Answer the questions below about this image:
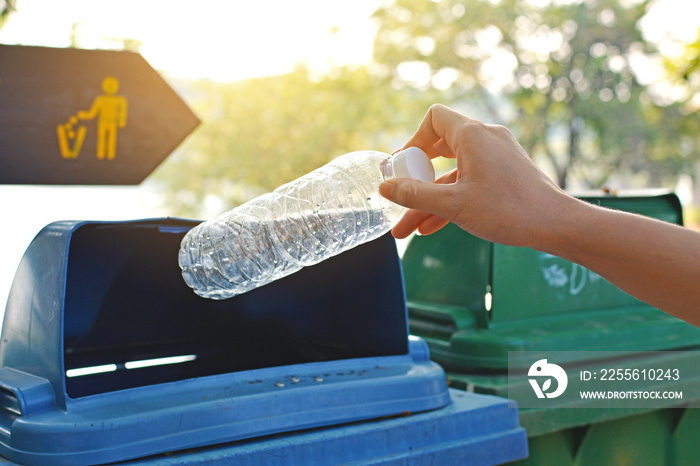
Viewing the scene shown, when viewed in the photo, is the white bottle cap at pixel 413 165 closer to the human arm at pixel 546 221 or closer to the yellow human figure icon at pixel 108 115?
the human arm at pixel 546 221

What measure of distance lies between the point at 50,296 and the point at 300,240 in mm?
713

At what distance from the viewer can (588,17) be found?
19.2m

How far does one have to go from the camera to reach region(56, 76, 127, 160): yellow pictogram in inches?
110

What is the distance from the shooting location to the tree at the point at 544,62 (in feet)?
62.2

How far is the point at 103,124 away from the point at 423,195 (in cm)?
194

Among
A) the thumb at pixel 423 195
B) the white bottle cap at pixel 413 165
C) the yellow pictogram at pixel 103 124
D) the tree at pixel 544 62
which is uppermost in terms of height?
the tree at pixel 544 62

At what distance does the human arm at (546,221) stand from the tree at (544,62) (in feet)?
58.6

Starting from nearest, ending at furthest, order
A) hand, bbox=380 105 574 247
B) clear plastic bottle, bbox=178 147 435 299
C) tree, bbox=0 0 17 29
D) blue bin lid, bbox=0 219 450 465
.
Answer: hand, bbox=380 105 574 247 < blue bin lid, bbox=0 219 450 465 < clear plastic bottle, bbox=178 147 435 299 < tree, bbox=0 0 17 29

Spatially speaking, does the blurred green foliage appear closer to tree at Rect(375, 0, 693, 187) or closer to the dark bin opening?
tree at Rect(375, 0, 693, 187)

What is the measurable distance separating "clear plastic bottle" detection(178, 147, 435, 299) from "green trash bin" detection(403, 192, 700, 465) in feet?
2.09

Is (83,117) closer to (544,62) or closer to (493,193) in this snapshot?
(493,193)

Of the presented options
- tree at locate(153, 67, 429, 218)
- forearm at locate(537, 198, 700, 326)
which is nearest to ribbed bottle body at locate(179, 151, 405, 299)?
forearm at locate(537, 198, 700, 326)

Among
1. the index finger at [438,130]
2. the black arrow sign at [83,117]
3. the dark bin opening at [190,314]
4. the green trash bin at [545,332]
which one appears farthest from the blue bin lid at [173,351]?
the black arrow sign at [83,117]

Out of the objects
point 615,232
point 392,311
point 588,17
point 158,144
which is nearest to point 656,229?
point 615,232
